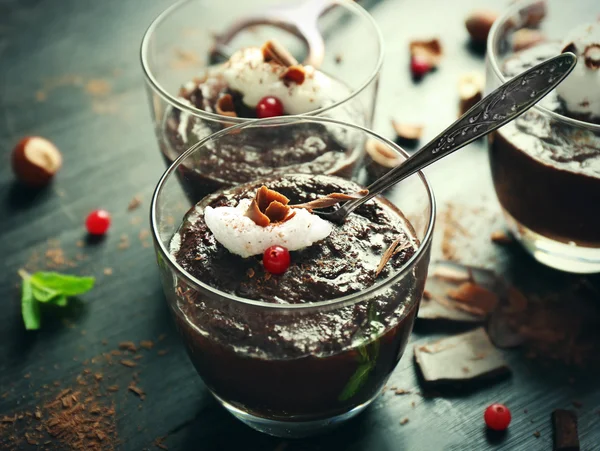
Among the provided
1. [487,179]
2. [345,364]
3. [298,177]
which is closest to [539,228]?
[487,179]

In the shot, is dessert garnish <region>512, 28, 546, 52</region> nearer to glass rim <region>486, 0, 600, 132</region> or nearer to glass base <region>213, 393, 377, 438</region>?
glass rim <region>486, 0, 600, 132</region>

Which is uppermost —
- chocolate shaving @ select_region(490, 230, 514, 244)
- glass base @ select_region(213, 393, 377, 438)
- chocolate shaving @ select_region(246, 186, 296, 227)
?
chocolate shaving @ select_region(246, 186, 296, 227)

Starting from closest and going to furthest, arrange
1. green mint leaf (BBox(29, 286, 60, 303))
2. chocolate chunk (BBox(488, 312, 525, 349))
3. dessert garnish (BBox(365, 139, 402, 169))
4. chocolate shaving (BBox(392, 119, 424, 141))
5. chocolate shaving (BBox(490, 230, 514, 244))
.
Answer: dessert garnish (BBox(365, 139, 402, 169)), chocolate chunk (BBox(488, 312, 525, 349)), green mint leaf (BBox(29, 286, 60, 303)), chocolate shaving (BBox(490, 230, 514, 244)), chocolate shaving (BBox(392, 119, 424, 141))

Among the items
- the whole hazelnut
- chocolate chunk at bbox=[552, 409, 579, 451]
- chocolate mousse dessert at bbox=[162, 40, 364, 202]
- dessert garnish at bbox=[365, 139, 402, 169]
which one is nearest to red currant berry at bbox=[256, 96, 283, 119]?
chocolate mousse dessert at bbox=[162, 40, 364, 202]

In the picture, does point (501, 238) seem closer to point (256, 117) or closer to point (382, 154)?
point (382, 154)

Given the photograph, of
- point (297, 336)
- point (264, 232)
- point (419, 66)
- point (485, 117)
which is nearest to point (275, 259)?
point (264, 232)

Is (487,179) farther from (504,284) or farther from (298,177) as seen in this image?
(298,177)
